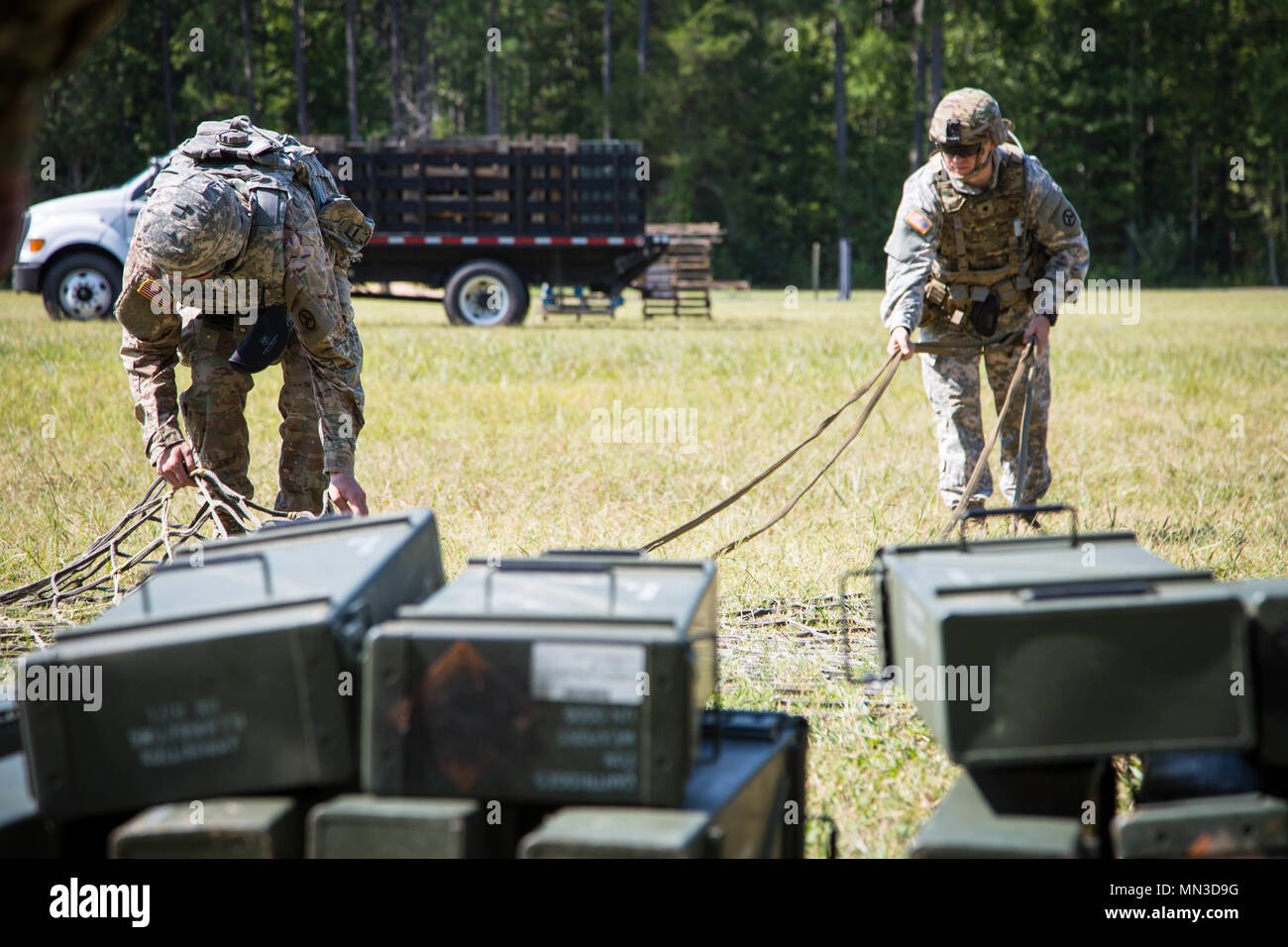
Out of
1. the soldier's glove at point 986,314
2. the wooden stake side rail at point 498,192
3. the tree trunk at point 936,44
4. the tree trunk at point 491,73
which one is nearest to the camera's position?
the soldier's glove at point 986,314

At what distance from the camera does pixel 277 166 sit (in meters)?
4.36

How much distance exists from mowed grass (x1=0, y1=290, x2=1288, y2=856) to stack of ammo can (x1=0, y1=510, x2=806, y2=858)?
0.93 m

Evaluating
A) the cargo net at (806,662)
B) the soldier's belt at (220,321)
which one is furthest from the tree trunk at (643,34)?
the cargo net at (806,662)

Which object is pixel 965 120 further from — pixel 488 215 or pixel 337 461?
pixel 488 215

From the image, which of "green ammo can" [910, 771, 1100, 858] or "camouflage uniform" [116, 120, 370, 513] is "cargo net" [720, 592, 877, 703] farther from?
"camouflage uniform" [116, 120, 370, 513]

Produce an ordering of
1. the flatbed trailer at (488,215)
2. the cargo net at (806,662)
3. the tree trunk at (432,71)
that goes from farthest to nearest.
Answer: the tree trunk at (432,71) < the flatbed trailer at (488,215) < the cargo net at (806,662)

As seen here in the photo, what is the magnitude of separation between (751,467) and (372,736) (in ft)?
17.4

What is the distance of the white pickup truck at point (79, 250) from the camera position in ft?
44.3

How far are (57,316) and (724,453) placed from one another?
1021cm

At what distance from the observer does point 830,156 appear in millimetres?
43062

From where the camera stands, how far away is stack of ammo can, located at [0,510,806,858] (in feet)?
5.44

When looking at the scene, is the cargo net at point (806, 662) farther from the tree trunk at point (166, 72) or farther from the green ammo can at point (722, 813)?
the tree trunk at point (166, 72)
